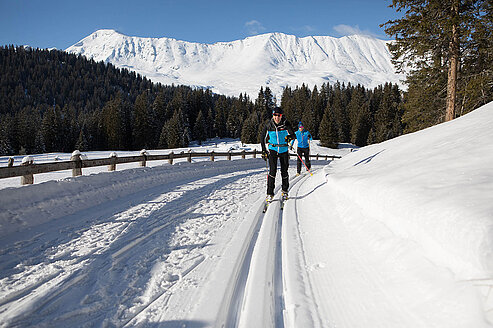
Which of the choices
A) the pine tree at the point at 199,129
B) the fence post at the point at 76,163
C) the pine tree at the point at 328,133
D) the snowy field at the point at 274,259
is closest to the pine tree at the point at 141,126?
the pine tree at the point at 199,129

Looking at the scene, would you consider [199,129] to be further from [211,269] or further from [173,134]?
[211,269]

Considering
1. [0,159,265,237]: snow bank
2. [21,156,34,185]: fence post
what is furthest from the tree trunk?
[21,156,34,185]: fence post

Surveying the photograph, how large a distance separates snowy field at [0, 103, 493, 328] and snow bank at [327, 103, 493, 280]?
0.05 feet

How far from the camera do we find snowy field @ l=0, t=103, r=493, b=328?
2.18 meters

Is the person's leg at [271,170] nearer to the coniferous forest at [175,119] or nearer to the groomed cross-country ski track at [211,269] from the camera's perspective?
the groomed cross-country ski track at [211,269]

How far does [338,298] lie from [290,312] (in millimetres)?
592

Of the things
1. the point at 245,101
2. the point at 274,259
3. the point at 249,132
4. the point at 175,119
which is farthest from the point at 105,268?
the point at 245,101

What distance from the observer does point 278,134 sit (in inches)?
243

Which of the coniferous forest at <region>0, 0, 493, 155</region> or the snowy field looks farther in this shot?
the coniferous forest at <region>0, 0, 493, 155</region>

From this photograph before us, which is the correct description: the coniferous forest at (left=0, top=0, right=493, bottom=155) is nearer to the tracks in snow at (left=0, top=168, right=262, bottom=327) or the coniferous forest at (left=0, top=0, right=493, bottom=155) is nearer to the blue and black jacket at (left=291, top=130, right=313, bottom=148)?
the blue and black jacket at (left=291, top=130, right=313, bottom=148)

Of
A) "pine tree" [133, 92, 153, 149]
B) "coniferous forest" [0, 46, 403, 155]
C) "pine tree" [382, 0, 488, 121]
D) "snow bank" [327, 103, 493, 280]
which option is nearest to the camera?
"snow bank" [327, 103, 493, 280]

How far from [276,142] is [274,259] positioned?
3469 mm

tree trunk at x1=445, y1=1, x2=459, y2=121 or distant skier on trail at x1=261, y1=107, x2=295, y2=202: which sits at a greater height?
tree trunk at x1=445, y1=1, x2=459, y2=121

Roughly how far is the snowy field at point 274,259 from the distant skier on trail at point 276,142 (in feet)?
3.75
